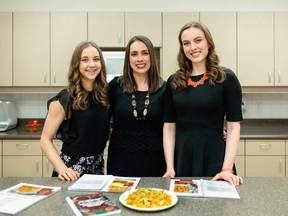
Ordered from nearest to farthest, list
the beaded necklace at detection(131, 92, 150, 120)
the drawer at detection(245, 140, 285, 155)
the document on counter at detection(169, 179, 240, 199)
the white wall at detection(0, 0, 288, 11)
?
the document on counter at detection(169, 179, 240, 199), the beaded necklace at detection(131, 92, 150, 120), the drawer at detection(245, 140, 285, 155), the white wall at detection(0, 0, 288, 11)

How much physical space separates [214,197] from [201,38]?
34.8 inches

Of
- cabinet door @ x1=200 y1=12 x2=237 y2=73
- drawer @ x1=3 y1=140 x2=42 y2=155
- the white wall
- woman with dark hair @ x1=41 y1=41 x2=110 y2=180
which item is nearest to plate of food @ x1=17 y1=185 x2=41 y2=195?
→ woman with dark hair @ x1=41 y1=41 x2=110 y2=180

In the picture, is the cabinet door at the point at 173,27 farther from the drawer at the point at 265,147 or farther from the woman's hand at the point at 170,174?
the woman's hand at the point at 170,174

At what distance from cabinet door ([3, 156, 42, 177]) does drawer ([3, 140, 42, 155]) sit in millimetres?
53

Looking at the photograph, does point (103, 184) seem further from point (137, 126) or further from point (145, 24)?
point (145, 24)

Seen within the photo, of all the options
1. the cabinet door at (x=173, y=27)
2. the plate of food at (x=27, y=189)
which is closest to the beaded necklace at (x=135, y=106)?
the plate of food at (x=27, y=189)

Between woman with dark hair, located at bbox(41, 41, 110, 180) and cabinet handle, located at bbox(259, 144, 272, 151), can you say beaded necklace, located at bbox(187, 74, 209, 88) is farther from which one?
cabinet handle, located at bbox(259, 144, 272, 151)

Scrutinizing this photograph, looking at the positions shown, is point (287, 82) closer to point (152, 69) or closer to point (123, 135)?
point (152, 69)

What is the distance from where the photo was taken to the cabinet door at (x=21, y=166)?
322cm

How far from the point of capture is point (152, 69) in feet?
6.43

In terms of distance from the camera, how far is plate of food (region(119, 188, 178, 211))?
114 cm

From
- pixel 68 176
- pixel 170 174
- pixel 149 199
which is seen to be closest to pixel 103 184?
pixel 68 176

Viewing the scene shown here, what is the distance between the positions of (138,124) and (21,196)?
2.67 feet

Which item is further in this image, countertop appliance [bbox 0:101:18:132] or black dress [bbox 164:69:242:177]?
countertop appliance [bbox 0:101:18:132]
